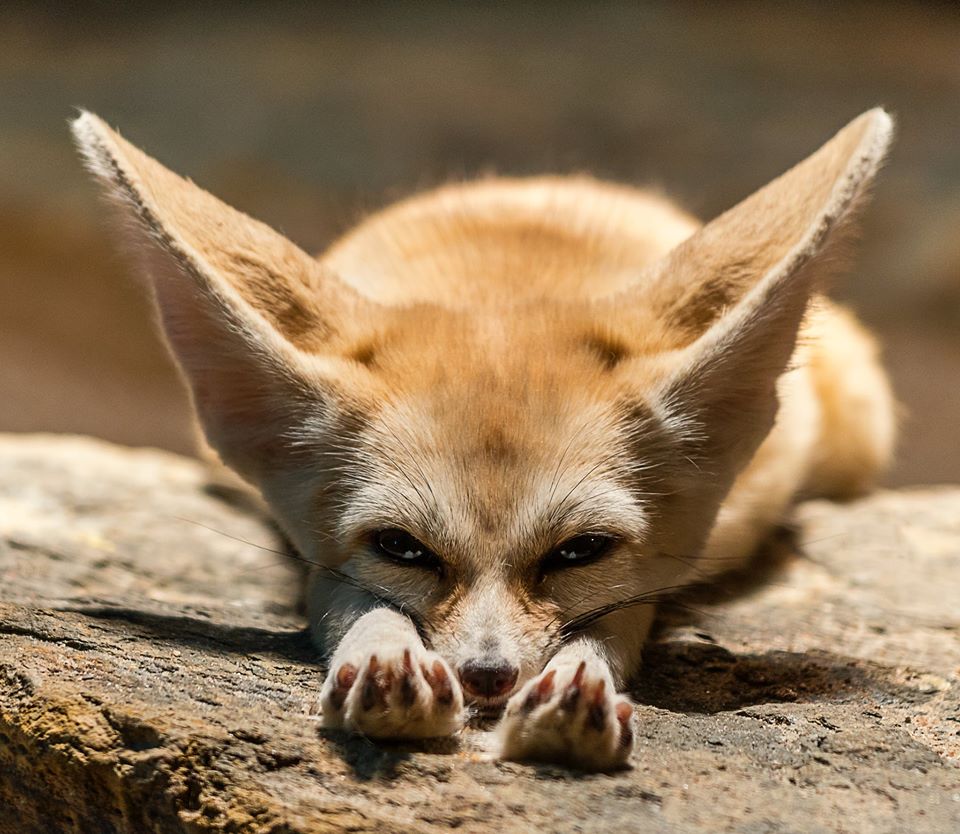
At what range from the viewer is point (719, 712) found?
9.43 ft

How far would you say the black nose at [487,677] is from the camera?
2637mm

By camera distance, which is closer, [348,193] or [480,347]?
[480,347]

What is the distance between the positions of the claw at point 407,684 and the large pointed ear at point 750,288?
1.04 m

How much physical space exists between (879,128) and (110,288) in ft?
26.0

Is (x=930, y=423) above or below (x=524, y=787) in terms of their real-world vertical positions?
above

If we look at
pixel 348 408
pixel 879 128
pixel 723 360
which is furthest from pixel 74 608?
pixel 879 128

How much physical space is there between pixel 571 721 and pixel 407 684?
33 cm

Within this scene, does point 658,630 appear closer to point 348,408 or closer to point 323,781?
point 348,408

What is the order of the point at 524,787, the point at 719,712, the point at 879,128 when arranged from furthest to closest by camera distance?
the point at 879,128 < the point at 719,712 < the point at 524,787

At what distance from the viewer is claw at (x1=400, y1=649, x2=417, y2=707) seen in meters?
2.42

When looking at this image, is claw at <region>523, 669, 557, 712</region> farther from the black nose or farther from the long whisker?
→ the long whisker

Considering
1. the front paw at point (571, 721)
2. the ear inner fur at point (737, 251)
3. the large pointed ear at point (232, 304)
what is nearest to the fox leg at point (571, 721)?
the front paw at point (571, 721)

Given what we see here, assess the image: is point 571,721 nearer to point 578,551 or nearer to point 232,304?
point 578,551

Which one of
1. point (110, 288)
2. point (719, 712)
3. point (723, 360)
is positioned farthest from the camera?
point (110, 288)
